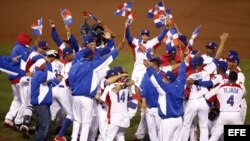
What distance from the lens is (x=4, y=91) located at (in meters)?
20.1

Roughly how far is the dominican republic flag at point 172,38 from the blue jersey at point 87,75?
2.05 meters

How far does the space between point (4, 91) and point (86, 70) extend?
616cm

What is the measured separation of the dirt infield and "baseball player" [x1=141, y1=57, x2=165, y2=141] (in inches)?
405

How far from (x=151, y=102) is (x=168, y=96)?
118cm

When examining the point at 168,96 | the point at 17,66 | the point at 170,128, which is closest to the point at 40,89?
the point at 17,66

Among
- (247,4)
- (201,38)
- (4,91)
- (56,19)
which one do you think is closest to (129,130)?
(4,91)

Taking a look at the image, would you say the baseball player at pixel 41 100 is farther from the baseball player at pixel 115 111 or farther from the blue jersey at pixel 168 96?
the blue jersey at pixel 168 96

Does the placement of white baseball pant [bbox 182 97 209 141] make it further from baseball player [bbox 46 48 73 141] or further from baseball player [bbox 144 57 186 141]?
baseball player [bbox 46 48 73 141]

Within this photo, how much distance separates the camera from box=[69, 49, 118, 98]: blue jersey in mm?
14516

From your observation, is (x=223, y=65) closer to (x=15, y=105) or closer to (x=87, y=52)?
(x=87, y=52)

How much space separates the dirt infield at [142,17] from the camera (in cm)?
2602

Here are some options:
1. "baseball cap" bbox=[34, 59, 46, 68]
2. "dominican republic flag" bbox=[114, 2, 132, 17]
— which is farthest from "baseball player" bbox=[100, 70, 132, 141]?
"dominican republic flag" bbox=[114, 2, 132, 17]

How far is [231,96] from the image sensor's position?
14.0m

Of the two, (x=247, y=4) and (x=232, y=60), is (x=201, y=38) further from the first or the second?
(x=232, y=60)
